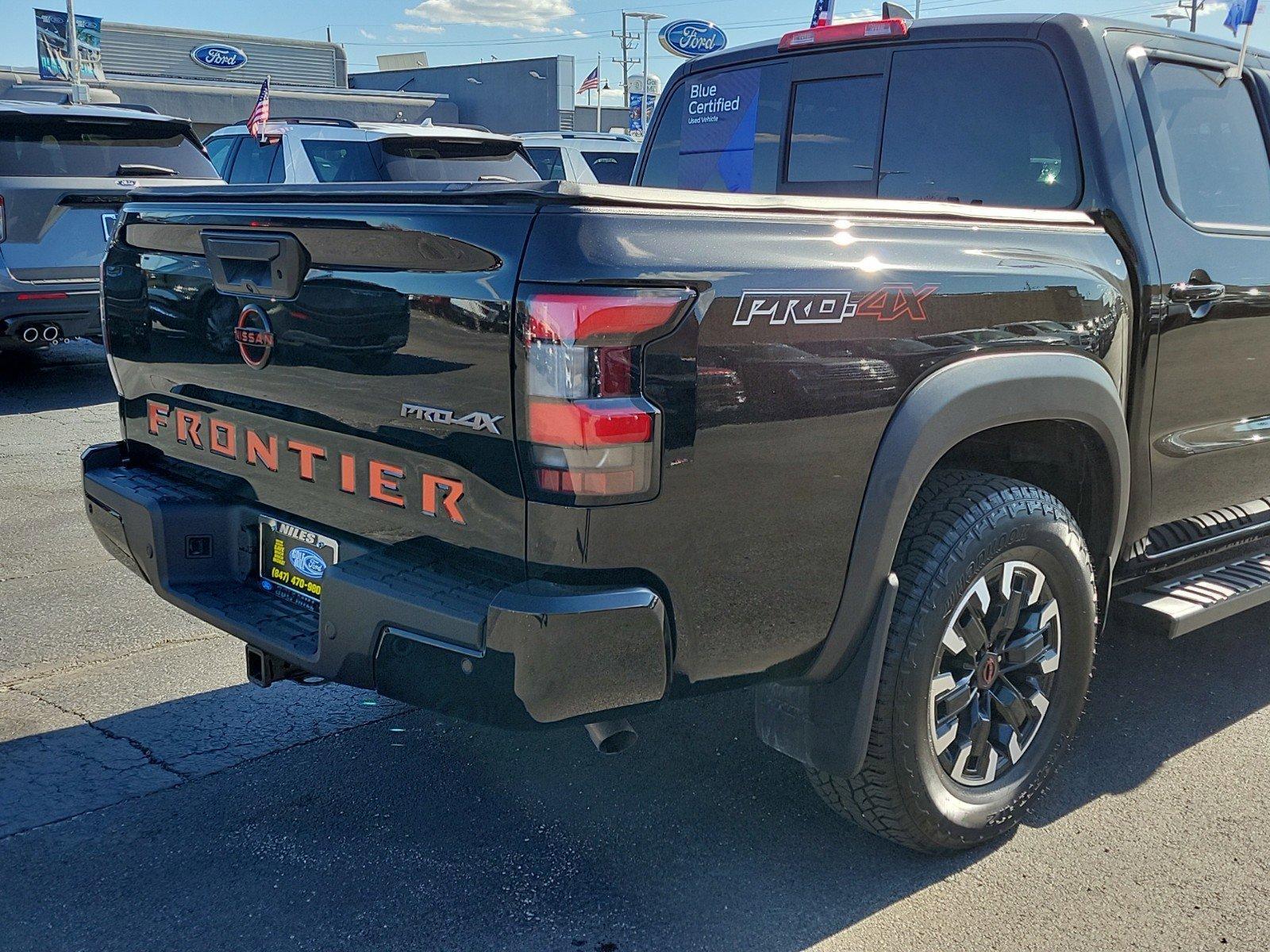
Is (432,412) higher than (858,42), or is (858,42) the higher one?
(858,42)

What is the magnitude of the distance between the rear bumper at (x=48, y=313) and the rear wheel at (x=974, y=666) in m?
6.72

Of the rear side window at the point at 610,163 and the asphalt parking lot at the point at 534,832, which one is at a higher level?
the rear side window at the point at 610,163

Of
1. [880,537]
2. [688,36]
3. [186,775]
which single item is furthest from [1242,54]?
[688,36]

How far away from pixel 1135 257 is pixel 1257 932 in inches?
65.3

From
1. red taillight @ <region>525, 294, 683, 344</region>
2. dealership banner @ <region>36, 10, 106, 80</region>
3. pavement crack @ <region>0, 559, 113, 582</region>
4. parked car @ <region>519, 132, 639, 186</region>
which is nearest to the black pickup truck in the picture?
red taillight @ <region>525, 294, 683, 344</region>

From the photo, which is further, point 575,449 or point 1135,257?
point 1135,257

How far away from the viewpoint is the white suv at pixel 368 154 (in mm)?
9914

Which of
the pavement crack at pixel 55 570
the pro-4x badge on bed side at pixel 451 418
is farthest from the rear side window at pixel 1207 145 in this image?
the pavement crack at pixel 55 570

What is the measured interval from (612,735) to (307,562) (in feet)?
2.79

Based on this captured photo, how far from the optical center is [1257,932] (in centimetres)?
266

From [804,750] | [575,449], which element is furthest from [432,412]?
[804,750]

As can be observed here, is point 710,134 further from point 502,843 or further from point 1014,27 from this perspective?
point 502,843

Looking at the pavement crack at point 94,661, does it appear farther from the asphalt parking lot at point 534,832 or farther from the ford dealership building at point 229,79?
the ford dealership building at point 229,79

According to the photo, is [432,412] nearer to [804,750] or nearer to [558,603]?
[558,603]
